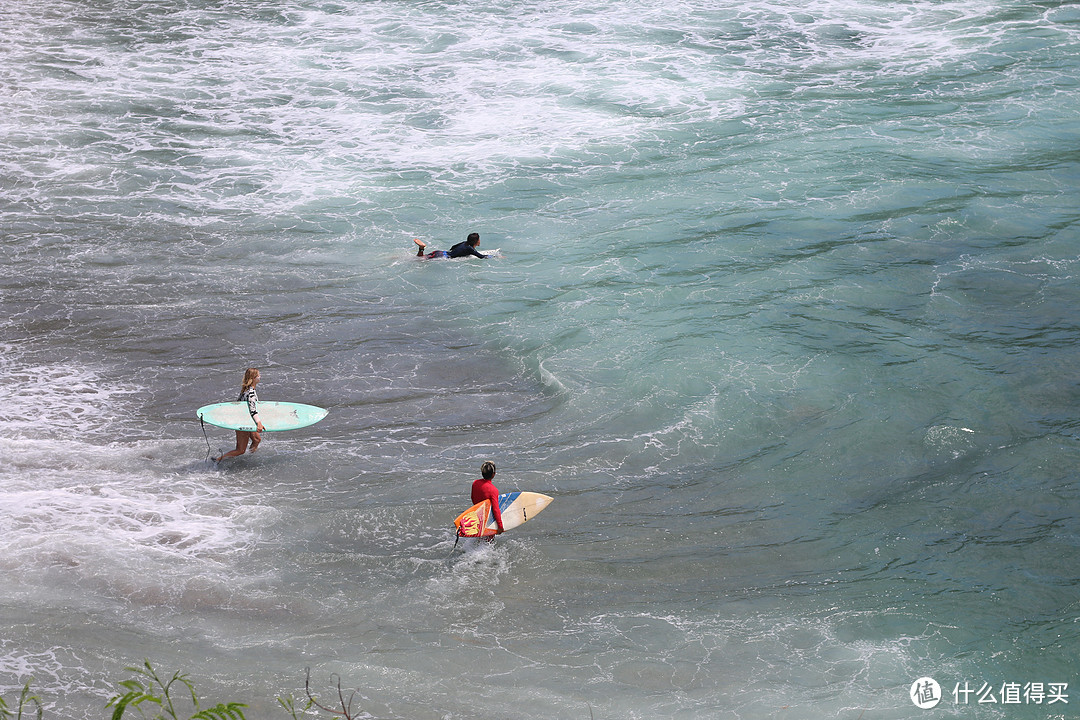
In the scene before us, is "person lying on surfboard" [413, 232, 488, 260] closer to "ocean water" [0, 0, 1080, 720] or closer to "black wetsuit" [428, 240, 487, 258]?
"black wetsuit" [428, 240, 487, 258]

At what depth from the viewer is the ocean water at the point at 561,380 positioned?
8.74m

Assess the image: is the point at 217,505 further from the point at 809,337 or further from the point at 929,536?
the point at 809,337

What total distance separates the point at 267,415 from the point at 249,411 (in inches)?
17.6

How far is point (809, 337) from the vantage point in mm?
14492

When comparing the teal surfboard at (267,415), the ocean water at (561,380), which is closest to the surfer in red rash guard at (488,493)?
the ocean water at (561,380)

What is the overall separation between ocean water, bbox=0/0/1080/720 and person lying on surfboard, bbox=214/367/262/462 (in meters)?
0.27

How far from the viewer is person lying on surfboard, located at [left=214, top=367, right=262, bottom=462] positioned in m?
11.4

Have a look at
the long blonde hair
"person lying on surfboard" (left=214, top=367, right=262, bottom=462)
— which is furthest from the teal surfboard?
the long blonde hair

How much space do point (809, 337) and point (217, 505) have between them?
29.1 feet

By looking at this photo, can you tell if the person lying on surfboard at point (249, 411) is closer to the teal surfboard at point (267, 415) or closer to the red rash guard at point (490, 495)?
the teal surfboard at point (267, 415)

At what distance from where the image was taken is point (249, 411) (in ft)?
37.9

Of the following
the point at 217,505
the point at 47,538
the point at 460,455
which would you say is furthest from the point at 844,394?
the point at 47,538

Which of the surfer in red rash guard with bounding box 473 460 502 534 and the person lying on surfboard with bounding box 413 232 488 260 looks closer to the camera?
the surfer in red rash guard with bounding box 473 460 502 534

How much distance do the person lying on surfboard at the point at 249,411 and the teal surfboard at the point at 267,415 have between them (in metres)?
0.12
